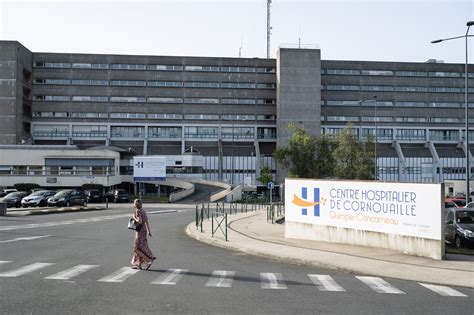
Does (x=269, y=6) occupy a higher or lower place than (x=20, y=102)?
higher

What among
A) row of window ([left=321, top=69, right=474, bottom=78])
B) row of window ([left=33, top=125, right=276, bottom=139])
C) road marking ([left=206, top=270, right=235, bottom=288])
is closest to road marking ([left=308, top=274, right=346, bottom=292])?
road marking ([left=206, top=270, right=235, bottom=288])

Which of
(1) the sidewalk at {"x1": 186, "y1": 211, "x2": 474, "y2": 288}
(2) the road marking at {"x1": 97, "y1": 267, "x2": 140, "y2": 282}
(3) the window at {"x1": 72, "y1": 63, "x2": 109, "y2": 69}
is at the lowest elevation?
(1) the sidewalk at {"x1": 186, "y1": 211, "x2": 474, "y2": 288}

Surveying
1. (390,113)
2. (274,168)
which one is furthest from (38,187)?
(390,113)

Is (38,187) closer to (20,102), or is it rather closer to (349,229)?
(20,102)

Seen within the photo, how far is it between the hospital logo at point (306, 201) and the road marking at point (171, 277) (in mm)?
7522

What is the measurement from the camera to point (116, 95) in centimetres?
9781

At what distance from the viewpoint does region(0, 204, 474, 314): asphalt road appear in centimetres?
831

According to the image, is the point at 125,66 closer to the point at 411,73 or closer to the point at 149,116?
the point at 149,116

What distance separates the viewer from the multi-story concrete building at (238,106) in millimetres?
96188

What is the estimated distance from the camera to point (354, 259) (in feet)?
45.3

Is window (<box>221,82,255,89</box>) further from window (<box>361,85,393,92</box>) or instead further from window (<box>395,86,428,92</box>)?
window (<box>395,86,428,92</box>)

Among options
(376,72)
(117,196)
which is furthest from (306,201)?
(376,72)

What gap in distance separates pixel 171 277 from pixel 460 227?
12.3 meters

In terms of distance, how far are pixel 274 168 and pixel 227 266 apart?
3319 inches
